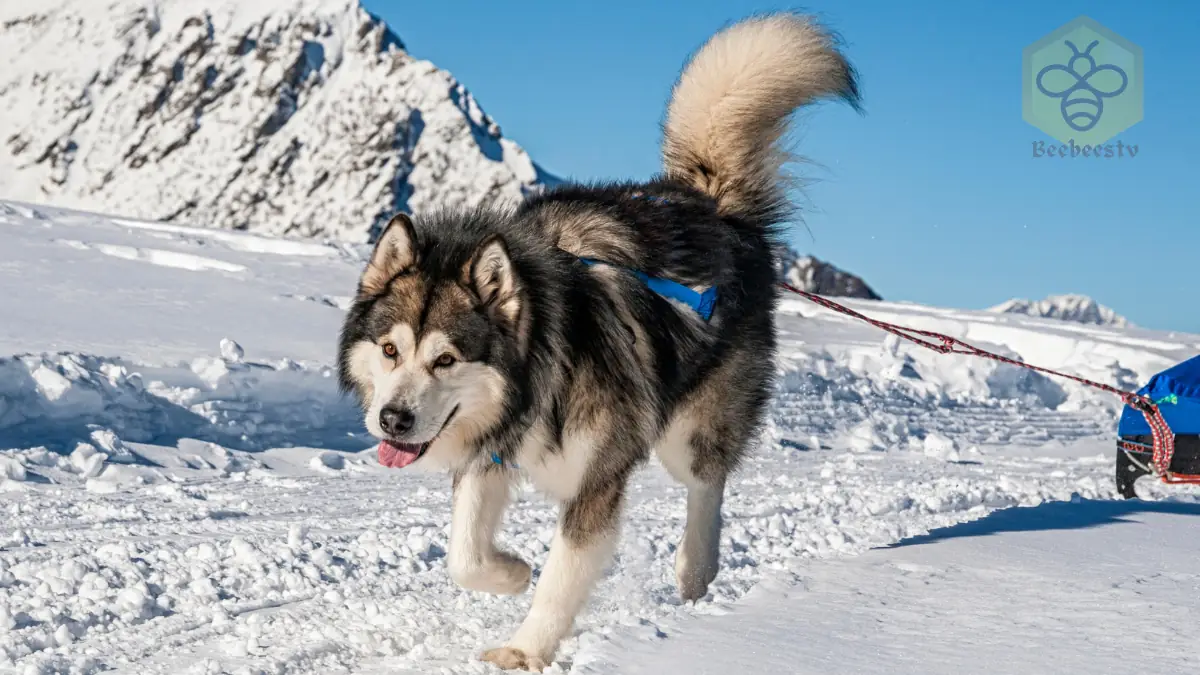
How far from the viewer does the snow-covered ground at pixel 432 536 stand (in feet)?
11.0

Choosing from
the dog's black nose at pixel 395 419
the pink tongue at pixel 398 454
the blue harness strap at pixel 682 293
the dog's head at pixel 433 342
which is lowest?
the pink tongue at pixel 398 454

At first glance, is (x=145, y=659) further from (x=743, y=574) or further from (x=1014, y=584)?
(x=1014, y=584)

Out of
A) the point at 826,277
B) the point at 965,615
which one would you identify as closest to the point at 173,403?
the point at 965,615

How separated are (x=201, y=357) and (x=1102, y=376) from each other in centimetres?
1234

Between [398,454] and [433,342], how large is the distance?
37 centimetres

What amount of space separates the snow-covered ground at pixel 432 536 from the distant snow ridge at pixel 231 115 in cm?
11665

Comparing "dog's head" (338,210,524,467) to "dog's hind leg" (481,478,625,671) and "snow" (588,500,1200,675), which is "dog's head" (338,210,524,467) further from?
"snow" (588,500,1200,675)

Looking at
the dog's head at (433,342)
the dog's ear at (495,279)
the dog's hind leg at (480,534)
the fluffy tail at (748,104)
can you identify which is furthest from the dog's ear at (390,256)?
the fluffy tail at (748,104)

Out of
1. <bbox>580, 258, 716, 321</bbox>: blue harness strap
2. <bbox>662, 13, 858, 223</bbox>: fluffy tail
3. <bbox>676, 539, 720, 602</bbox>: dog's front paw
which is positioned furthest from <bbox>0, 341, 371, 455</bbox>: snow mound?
<bbox>580, 258, 716, 321</bbox>: blue harness strap

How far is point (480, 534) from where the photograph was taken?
3867 mm

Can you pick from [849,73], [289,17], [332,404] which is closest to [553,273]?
[849,73]

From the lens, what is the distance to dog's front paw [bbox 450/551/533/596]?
3.86 meters

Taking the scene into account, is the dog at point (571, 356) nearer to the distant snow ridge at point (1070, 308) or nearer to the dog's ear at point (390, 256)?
the dog's ear at point (390, 256)

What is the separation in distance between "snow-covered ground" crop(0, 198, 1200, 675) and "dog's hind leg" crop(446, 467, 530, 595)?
0.53 feet
